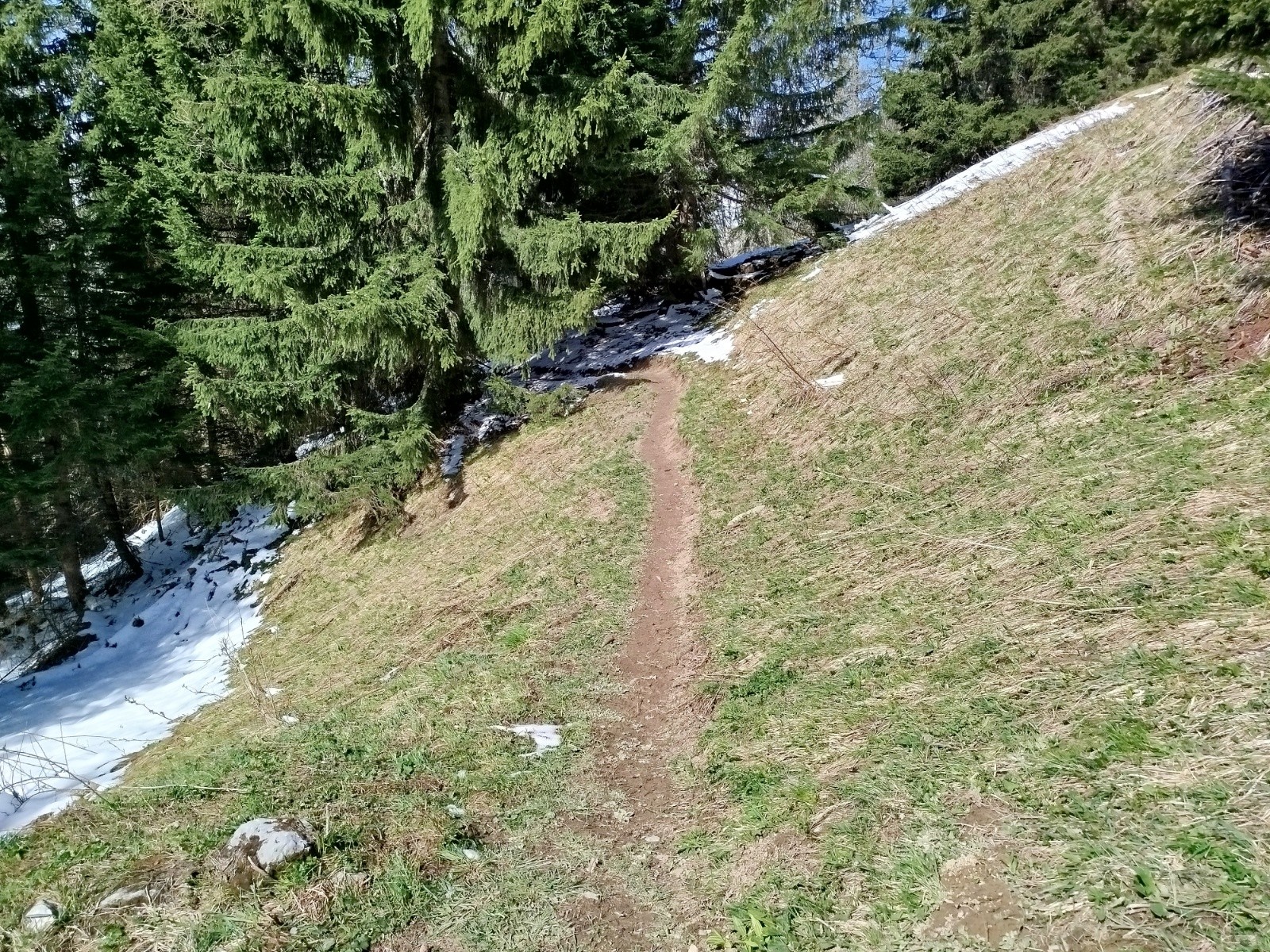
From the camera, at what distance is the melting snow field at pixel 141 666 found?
27.4 feet

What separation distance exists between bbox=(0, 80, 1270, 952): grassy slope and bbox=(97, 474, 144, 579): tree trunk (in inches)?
317

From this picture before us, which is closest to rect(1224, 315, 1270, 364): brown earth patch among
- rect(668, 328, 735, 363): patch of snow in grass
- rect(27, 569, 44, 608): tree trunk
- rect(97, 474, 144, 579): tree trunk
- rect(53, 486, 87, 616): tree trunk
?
rect(668, 328, 735, 363): patch of snow in grass

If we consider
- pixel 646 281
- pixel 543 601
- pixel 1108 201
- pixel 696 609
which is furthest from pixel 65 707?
pixel 1108 201

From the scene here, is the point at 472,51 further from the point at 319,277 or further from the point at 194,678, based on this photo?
the point at 194,678

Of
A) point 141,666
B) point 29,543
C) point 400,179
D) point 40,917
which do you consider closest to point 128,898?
point 40,917

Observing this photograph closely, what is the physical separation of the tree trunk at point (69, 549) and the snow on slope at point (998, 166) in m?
17.0

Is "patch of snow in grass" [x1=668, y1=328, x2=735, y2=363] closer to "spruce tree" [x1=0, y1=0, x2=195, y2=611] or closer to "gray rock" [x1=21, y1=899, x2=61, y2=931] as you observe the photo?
"spruce tree" [x1=0, y1=0, x2=195, y2=611]

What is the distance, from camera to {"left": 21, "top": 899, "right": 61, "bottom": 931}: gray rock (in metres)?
3.43

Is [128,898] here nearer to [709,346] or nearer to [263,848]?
[263,848]

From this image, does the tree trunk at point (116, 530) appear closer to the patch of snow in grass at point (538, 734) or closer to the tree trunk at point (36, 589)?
the tree trunk at point (36, 589)

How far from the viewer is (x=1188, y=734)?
3.10 metres

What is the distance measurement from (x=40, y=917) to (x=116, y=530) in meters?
14.8

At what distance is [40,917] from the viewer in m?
3.47

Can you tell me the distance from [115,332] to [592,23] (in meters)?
10.8
